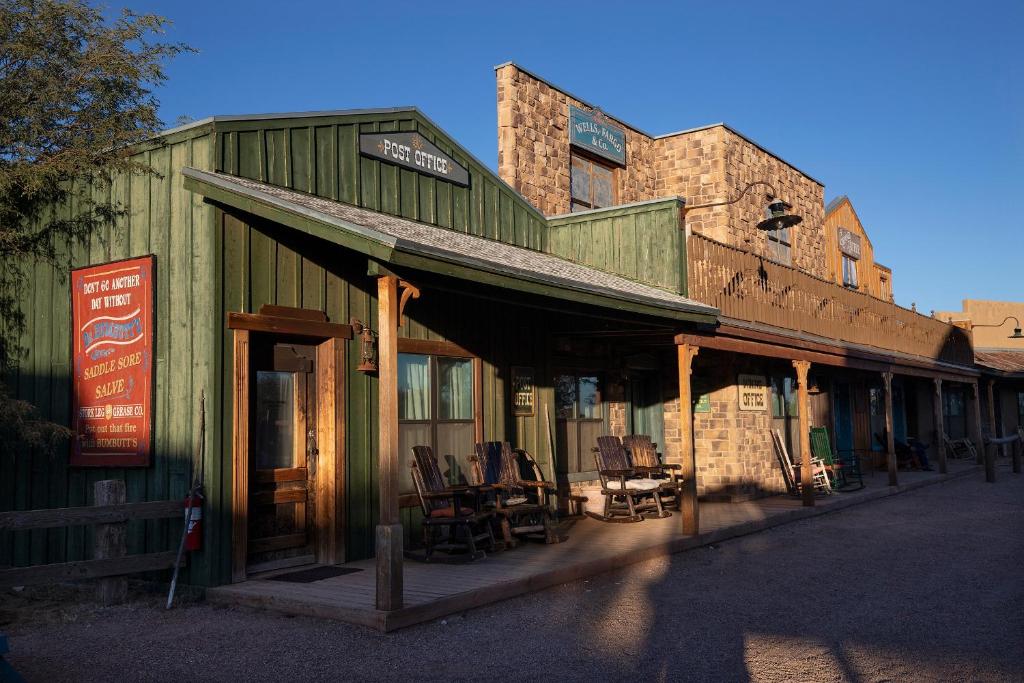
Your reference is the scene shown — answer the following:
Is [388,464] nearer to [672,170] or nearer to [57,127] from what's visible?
[57,127]

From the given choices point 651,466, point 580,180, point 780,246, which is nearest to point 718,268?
point 651,466

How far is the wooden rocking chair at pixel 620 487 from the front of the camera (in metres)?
10.8

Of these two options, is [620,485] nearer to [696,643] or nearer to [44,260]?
[696,643]

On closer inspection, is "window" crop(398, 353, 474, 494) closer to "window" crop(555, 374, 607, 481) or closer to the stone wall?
"window" crop(555, 374, 607, 481)

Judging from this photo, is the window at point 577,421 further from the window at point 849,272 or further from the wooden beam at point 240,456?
the window at point 849,272

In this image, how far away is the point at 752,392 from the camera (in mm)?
13922

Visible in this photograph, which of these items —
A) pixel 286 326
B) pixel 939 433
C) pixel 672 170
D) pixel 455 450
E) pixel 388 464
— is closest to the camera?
pixel 388 464

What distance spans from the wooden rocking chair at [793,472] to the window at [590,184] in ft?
15.1

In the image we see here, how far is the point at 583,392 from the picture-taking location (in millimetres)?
12312

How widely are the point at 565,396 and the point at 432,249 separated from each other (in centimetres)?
591

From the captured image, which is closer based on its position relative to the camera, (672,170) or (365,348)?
(365,348)

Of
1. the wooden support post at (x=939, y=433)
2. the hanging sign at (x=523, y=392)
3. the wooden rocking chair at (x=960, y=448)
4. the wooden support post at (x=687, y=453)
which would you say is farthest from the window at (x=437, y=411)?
the wooden rocking chair at (x=960, y=448)

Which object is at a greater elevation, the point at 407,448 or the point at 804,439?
the point at 407,448

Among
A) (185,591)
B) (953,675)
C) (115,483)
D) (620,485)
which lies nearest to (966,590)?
(953,675)
